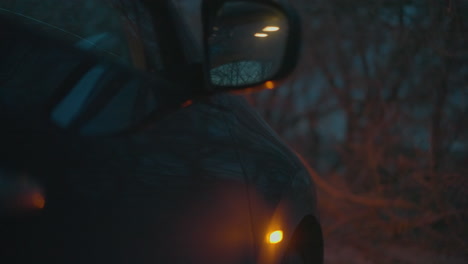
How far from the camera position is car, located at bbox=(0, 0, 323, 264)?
5.16 ft

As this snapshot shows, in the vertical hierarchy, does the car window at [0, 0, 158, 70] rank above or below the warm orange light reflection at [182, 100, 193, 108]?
above

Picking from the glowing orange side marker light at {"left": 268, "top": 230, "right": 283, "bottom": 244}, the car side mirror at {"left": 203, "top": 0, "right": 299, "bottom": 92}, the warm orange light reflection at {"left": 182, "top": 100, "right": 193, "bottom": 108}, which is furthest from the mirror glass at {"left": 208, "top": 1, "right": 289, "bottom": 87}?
the glowing orange side marker light at {"left": 268, "top": 230, "right": 283, "bottom": 244}

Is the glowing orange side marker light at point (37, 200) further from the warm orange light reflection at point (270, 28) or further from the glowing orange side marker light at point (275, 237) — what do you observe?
the warm orange light reflection at point (270, 28)

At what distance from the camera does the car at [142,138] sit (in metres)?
1.57

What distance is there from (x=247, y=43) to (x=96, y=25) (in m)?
0.61

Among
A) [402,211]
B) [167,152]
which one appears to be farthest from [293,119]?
[167,152]

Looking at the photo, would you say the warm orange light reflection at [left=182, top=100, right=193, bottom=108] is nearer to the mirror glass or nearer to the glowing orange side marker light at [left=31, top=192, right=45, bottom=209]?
the mirror glass

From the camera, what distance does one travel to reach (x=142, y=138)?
1.89m

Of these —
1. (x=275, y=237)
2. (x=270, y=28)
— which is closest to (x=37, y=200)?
(x=275, y=237)

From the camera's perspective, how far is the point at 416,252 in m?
4.93

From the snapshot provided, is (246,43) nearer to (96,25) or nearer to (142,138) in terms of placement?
(96,25)

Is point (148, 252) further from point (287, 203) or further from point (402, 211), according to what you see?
point (402, 211)

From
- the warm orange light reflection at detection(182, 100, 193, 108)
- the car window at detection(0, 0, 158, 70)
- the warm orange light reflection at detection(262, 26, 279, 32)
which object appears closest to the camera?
the car window at detection(0, 0, 158, 70)

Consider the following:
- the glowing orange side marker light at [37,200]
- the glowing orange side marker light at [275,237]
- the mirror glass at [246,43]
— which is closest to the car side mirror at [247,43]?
the mirror glass at [246,43]
